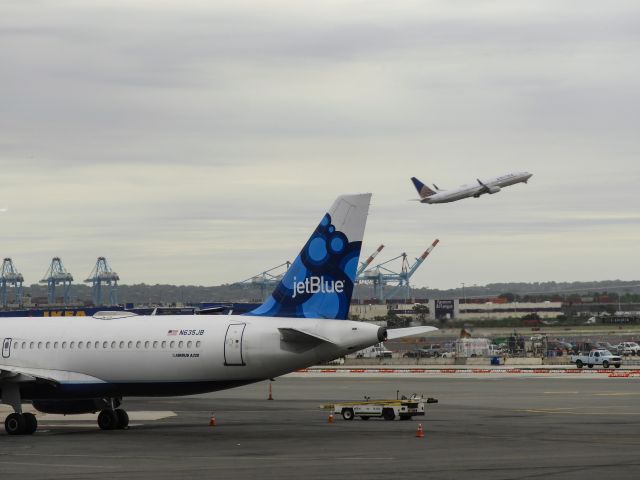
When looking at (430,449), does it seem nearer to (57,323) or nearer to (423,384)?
(57,323)

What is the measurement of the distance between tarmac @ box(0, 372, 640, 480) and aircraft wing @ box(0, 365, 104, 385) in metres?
2.27

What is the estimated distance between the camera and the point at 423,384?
268 feet

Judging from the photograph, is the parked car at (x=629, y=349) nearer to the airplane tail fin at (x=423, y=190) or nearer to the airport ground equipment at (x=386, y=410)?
the airplane tail fin at (x=423, y=190)

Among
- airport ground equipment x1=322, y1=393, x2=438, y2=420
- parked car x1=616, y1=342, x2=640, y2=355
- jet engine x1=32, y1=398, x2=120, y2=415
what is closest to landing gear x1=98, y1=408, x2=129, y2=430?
jet engine x1=32, y1=398, x2=120, y2=415

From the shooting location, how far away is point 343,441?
40.5 m

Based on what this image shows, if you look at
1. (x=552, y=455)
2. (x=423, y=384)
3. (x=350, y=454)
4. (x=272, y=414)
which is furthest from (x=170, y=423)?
(x=423, y=384)

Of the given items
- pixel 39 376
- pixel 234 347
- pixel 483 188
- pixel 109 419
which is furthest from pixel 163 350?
pixel 483 188

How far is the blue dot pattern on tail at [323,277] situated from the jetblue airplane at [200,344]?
0.04 m

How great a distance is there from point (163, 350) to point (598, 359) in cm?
7066

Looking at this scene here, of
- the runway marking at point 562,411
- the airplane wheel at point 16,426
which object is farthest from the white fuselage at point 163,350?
the runway marking at point 562,411

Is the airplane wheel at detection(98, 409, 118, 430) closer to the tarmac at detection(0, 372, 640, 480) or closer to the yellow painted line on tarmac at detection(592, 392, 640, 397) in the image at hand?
the tarmac at detection(0, 372, 640, 480)

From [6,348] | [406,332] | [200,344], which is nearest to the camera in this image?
[200,344]

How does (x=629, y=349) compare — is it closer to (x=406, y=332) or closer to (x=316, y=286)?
(x=406, y=332)

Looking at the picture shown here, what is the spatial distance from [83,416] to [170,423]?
7.79 m
